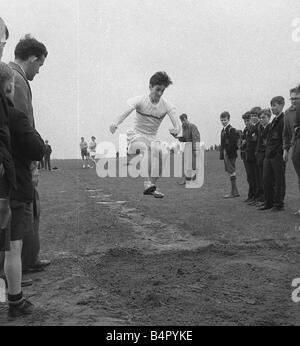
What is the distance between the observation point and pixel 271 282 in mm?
4227

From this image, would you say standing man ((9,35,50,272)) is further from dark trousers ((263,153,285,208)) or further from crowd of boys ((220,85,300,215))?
dark trousers ((263,153,285,208))

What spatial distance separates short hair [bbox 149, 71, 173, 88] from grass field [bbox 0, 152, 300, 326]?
7.69 feet

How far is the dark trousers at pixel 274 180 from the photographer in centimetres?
827

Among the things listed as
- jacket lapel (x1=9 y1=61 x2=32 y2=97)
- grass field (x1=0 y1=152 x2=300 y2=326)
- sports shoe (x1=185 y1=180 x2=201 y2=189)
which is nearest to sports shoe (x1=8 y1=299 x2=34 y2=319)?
grass field (x1=0 y1=152 x2=300 y2=326)

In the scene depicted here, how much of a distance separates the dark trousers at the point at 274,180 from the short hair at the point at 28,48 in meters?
5.27

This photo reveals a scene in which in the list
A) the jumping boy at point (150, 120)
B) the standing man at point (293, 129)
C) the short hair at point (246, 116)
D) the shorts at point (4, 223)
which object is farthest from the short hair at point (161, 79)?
the shorts at point (4, 223)

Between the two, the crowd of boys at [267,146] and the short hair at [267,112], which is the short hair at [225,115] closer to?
the crowd of boys at [267,146]

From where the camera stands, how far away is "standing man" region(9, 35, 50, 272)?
14.0 ft

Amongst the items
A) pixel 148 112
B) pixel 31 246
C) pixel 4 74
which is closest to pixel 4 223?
pixel 4 74

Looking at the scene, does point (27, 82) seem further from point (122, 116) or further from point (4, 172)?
point (122, 116)

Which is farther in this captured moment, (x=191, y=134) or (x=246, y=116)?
(x=191, y=134)

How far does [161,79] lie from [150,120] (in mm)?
673

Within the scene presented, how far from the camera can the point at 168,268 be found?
477 cm
